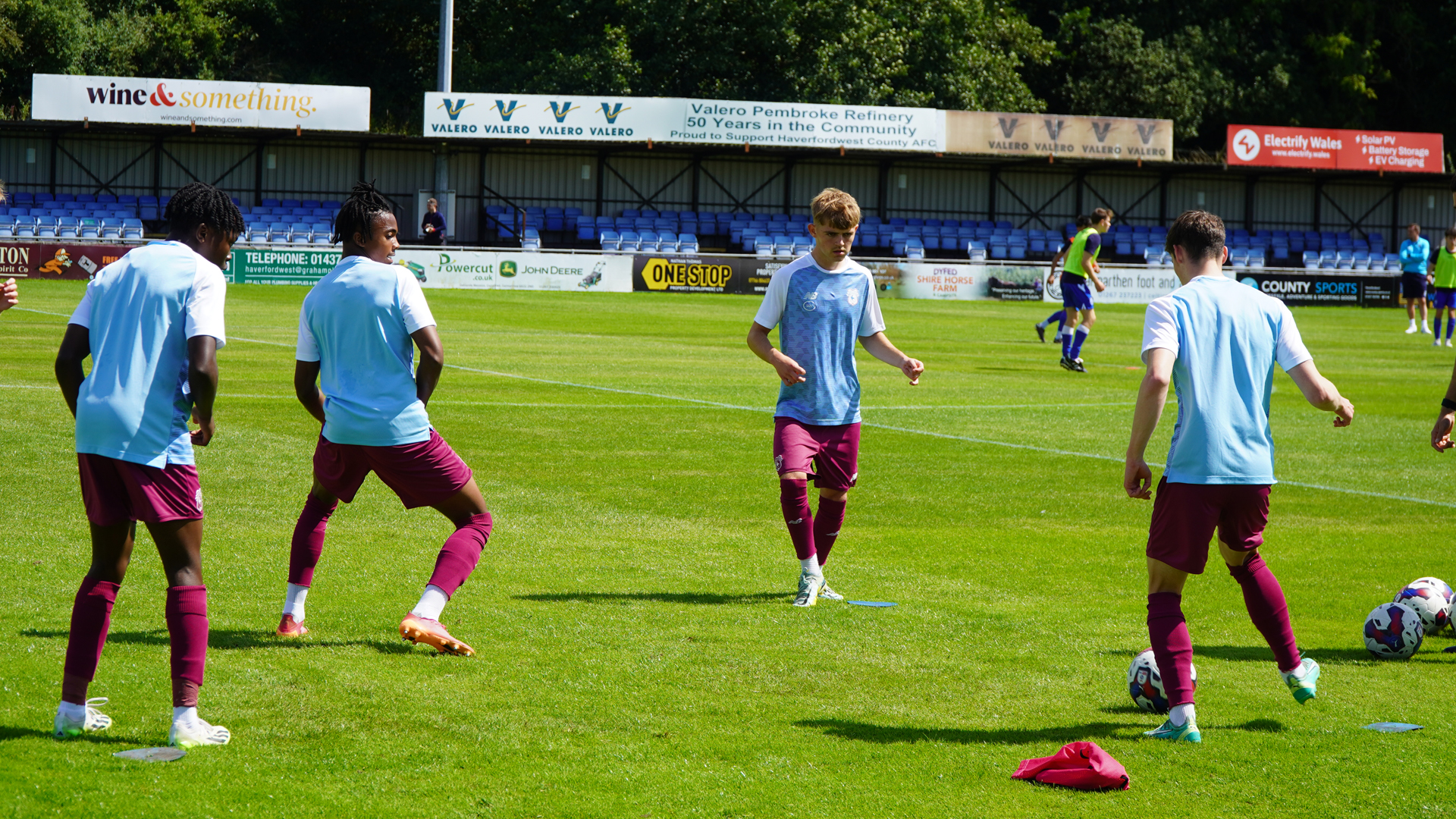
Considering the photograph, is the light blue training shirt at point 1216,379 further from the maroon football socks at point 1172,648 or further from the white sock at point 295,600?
the white sock at point 295,600

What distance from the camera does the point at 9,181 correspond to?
46.8m

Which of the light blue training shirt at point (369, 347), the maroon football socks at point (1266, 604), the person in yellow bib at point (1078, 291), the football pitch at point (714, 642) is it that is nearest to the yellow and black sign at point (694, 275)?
the person in yellow bib at point (1078, 291)

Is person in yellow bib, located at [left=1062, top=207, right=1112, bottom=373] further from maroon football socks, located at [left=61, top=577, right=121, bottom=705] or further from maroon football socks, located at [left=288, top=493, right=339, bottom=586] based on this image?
maroon football socks, located at [left=61, top=577, right=121, bottom=705]

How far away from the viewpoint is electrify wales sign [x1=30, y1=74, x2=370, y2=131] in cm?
4384

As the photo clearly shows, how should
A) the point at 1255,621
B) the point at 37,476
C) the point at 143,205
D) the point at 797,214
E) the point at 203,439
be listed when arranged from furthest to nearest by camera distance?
1. the point at 797,214
2. the point at 143,205
3. the point at 37,476
4. the point at 1255,621
5. the point at 203,439

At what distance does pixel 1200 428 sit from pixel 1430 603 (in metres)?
2.53

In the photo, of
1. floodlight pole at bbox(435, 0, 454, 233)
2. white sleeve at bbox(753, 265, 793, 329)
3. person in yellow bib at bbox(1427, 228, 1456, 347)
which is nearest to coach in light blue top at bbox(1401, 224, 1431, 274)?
person in yellow bib at bbox(1427, 228, 1456, 347)

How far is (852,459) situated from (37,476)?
619 cm

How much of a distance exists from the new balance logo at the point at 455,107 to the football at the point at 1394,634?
4064 centimetres

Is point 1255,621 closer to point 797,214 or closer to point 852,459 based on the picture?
point 852,459

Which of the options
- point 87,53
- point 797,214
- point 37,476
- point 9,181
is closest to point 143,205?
point 9,181

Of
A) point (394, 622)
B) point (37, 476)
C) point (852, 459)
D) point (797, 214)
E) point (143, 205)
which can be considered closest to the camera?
point (394, 622)

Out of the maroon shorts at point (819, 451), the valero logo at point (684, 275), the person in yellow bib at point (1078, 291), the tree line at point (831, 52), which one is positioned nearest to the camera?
the maroon shorts at point (819, 451)

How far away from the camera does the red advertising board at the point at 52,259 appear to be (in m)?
33.7
